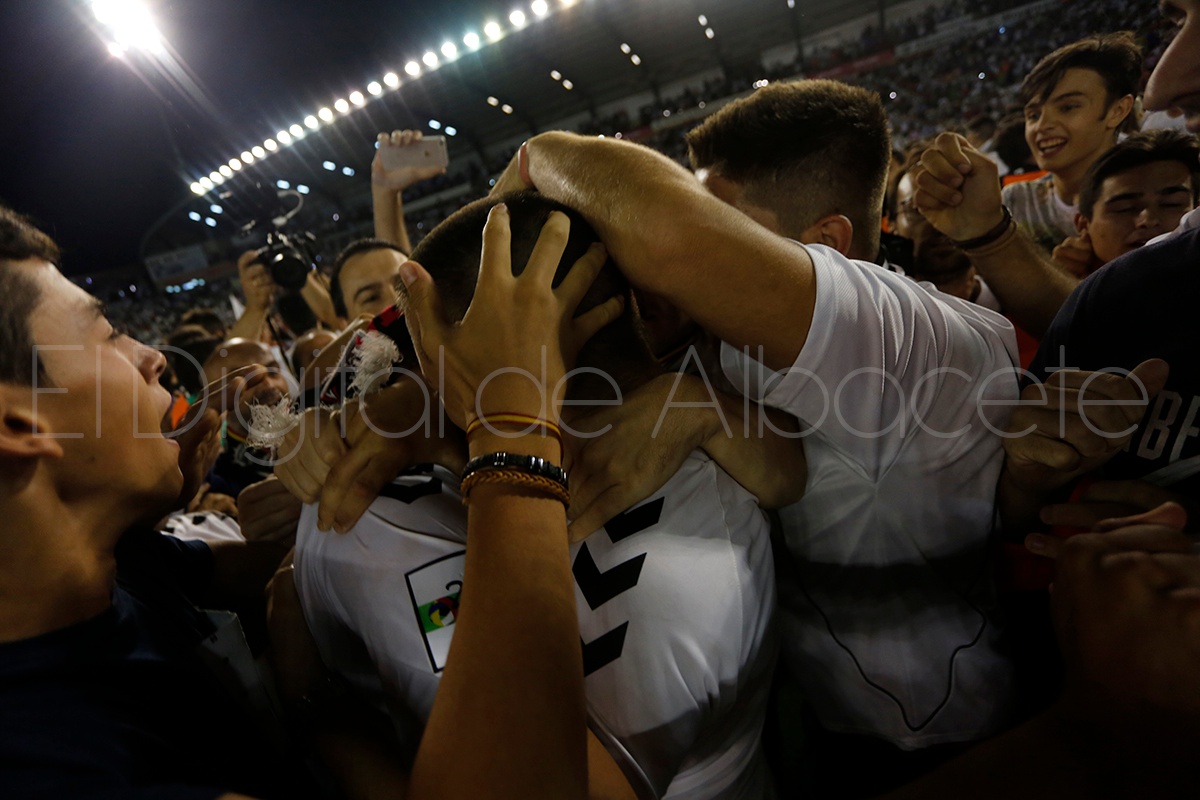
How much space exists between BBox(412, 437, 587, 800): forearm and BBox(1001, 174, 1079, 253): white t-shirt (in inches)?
160

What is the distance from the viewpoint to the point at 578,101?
2028 centimetres

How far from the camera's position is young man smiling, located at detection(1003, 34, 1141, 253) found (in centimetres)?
331

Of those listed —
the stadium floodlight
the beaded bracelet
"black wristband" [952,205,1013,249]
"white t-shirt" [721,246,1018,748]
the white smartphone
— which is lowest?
"white t-shirt" [721,246,1018,748]

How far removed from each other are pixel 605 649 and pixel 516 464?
1.28 ft

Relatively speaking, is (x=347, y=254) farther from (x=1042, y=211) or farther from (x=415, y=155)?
(x=1042, y=211)

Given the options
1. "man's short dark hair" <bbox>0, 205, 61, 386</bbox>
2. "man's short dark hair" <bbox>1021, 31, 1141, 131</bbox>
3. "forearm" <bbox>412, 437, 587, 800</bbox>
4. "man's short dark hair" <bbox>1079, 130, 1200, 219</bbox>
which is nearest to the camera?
"forearm" <bbox>412, 437, 587, 800</bbox>

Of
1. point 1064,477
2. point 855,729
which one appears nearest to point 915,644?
point 855,729

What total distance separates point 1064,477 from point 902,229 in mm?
2970

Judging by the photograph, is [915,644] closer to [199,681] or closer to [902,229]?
[199,681]

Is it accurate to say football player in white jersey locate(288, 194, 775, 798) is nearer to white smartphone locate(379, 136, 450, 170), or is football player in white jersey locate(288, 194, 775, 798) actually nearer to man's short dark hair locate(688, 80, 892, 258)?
man's short dark hair locate(688, 80, 892, 258)

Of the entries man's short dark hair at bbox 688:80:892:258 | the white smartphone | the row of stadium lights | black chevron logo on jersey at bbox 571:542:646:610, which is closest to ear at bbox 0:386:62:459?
black chevron logo on jersey at bbox 571:542:646:610

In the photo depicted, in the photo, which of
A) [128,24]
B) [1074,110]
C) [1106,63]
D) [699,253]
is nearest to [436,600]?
[699,253]

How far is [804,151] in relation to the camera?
1.48 m

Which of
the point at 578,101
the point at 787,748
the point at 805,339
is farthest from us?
the point at 578,101
